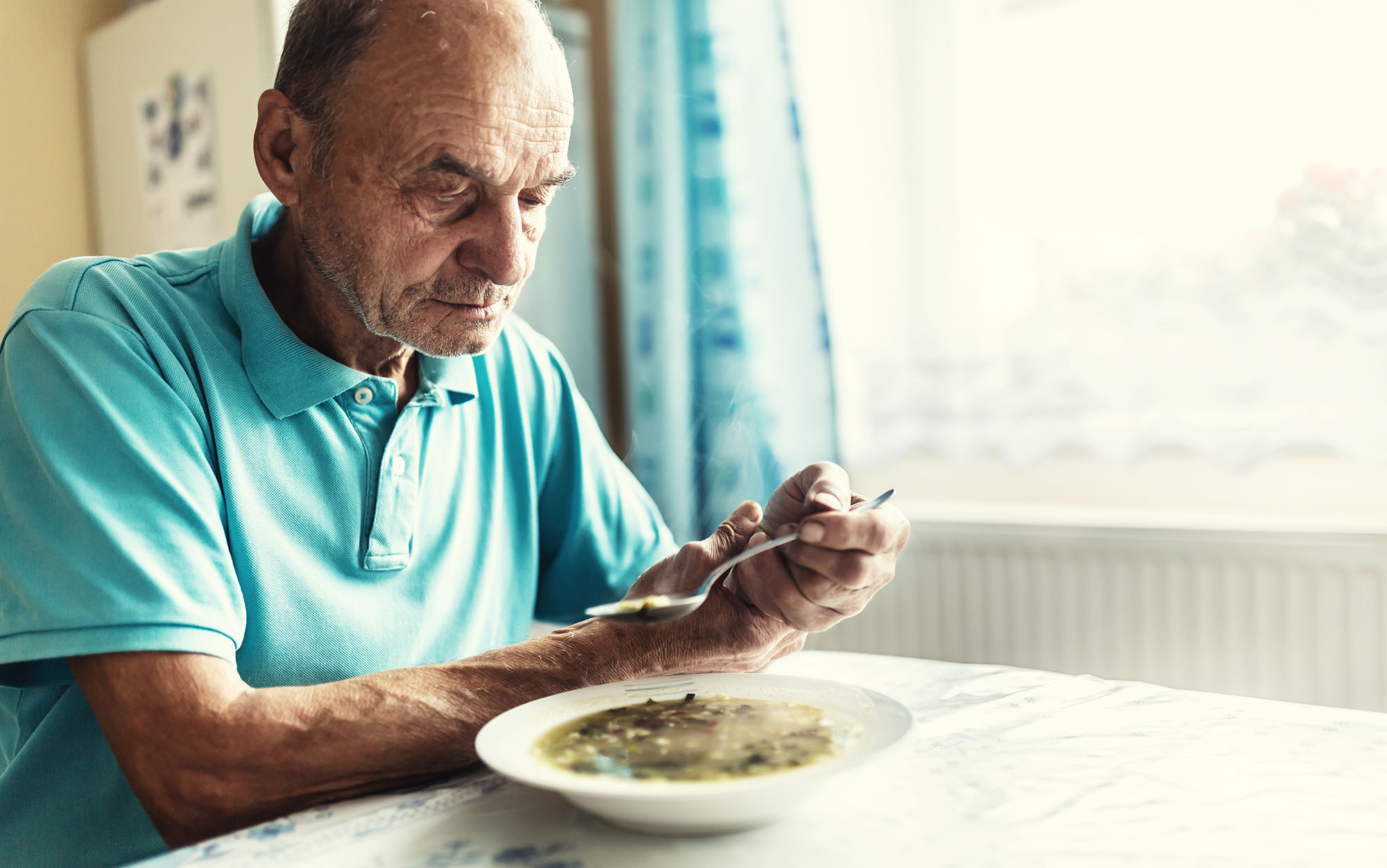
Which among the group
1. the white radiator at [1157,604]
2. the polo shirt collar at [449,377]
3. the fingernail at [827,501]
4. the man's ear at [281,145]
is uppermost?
the man's ear at [281,145]

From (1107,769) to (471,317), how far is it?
73 cm

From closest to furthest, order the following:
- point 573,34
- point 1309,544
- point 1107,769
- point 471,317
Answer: point 1107,769, point 471,317, point 1309,544, point 573,34

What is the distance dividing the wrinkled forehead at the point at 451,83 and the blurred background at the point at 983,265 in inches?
50.8

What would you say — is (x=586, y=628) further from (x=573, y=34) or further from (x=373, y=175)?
(x=573, y=34)

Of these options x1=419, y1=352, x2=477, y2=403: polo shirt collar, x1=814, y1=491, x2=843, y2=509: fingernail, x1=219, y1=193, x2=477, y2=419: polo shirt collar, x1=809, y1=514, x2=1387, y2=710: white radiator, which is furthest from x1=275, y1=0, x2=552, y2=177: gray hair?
x1=809, y1=514, x2=1387, y2=710: white radiator

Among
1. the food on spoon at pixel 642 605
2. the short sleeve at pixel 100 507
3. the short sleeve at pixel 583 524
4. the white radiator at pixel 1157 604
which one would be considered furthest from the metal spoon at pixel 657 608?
the white radiator at pixel 1157 604

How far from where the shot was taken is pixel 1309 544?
67.2 inches

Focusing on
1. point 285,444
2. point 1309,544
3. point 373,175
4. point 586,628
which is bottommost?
point 1309,544

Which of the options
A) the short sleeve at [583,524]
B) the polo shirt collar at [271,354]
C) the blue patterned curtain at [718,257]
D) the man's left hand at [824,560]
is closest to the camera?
the man's left hand at [824,560]

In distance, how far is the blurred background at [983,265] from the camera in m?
1.78

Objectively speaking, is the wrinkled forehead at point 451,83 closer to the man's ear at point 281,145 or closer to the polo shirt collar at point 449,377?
the man's ear at point 281,145

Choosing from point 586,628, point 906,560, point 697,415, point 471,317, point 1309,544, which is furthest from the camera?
point 697,415

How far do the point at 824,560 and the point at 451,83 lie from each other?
58cm

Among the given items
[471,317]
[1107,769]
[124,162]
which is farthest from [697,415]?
[1107,769]
